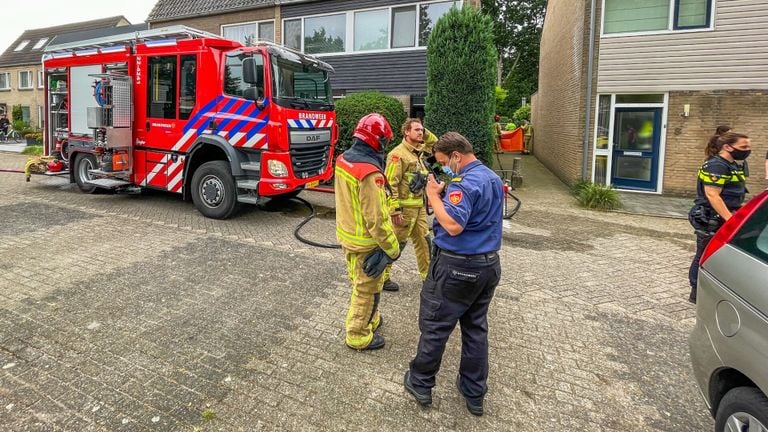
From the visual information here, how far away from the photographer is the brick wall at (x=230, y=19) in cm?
1507

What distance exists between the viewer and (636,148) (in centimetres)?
1123

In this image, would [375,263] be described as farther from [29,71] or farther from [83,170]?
[29,71]

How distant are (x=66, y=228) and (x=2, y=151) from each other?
57.3ft

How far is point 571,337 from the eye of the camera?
3.81 metres

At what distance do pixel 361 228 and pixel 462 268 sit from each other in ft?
2.92

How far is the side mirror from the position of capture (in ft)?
21.0

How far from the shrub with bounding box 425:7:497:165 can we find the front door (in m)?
3.39

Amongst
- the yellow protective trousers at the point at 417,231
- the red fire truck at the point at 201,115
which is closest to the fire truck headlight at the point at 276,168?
the red fire truck at the point at 201,115

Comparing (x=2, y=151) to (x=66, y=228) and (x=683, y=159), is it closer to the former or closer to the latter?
(x=66, y=228)

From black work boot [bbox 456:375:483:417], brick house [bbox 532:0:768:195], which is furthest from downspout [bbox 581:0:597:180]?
black work boot [bbox 456:375:483:417]

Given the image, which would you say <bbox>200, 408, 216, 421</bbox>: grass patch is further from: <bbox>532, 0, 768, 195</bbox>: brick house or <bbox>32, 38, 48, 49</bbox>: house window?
<bbox>32, 38, 48, 49</bbox>: house window

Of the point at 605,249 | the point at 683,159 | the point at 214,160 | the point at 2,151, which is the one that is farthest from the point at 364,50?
the point at 2,151

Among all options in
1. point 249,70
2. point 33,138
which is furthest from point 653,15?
point 33,138

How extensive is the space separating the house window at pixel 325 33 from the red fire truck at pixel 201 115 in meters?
6.68
